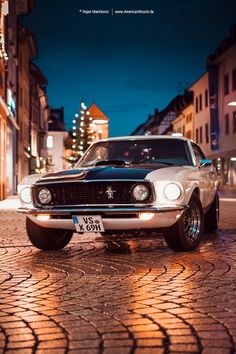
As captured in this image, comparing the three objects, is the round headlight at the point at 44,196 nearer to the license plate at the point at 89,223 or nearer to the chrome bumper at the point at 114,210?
the chrome bumper at the point at 114,210

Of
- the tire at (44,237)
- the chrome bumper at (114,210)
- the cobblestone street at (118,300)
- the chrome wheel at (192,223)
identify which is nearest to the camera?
the cobblestone street at (118,300)

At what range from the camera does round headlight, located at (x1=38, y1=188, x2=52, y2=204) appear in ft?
28.8

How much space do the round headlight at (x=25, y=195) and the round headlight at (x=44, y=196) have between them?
0.88 ft

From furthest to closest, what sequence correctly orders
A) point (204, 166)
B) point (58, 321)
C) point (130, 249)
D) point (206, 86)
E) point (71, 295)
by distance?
1. point (206, 86)
2. point (204, 166)
3. point (130, 249)
4. point (71, 295)
5. point (58, 321)

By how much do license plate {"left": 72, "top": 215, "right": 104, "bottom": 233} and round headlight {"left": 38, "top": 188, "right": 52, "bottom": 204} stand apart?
518 mm

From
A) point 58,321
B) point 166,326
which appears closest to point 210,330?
point 166,326

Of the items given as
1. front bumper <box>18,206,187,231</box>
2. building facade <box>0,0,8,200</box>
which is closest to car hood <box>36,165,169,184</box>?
front bumper <box>18,206,187,231</box>

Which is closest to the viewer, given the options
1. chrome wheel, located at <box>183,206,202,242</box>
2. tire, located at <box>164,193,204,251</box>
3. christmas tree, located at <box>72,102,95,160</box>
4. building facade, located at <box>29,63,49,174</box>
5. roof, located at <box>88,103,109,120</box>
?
tire, located at <box>164,193,204,251</box>

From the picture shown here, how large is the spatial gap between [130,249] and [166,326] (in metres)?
4.83

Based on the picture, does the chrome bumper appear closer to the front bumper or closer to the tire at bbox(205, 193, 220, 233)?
the front bumper

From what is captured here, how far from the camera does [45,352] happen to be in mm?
3822

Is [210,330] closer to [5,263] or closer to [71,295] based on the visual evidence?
[71,295]

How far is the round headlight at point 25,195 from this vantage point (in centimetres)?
907

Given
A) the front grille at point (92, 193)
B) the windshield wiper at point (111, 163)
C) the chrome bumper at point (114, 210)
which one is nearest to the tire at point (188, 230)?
the chrome bumper at point (114, 210)
